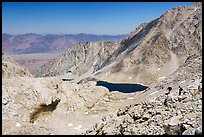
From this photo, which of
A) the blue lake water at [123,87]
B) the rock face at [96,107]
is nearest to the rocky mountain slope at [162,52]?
the blue lake water at [123,87]

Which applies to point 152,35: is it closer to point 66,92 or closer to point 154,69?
point 154,69

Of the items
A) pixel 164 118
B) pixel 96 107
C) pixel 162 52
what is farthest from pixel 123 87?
pixel 164 118

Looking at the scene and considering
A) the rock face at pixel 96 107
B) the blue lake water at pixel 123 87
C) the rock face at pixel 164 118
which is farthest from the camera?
the blue lake water at pixel 123 87

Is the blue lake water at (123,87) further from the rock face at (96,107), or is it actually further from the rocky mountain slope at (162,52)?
the rock face at (96,107)

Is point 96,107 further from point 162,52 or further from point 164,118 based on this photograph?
point 162,52

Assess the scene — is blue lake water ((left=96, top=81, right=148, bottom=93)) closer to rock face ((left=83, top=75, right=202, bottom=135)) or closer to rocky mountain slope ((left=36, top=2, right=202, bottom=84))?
rocky mountain slope ((left=36, top=2, right=202, bottom=84))

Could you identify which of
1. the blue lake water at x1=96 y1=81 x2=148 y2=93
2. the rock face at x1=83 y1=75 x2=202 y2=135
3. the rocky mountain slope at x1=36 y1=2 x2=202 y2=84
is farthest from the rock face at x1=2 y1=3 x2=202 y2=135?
the rocky mountain slope at x1=36 y1=2 x2=202 y2=84

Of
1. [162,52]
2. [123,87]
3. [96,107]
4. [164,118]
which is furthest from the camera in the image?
[162,52]

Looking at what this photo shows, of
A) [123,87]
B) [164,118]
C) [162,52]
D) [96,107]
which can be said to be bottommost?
[123,87]

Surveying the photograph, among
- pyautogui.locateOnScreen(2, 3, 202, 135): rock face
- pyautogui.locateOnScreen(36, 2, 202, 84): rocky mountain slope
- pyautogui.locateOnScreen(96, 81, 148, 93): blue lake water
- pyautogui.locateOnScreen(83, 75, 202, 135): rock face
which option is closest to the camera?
pyautogui.locateOnScreen(83, 75, 202, 135): rock face

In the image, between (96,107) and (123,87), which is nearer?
(96,107)

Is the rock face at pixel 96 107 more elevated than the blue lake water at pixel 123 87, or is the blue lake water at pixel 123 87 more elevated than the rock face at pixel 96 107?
the rock face at pixel 96 107
